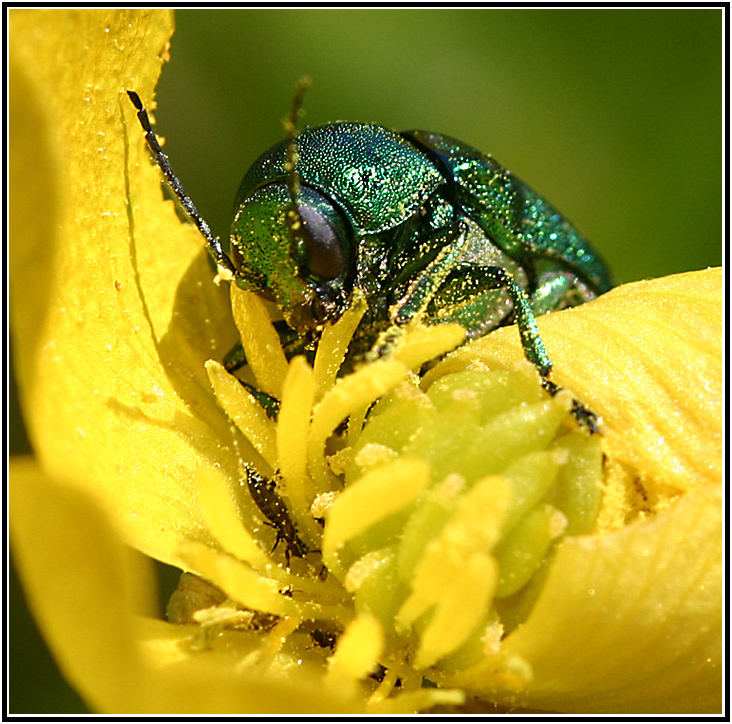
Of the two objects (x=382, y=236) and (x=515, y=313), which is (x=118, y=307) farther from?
(x=515, y=313)

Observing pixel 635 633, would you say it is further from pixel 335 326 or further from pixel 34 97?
pixel 34 97

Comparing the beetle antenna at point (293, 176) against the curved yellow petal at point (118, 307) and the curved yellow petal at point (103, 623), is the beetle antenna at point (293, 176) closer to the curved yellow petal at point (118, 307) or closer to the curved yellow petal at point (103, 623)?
the curved yellow petal at point (118, 307)

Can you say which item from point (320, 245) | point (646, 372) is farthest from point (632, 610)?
point (320, 245)

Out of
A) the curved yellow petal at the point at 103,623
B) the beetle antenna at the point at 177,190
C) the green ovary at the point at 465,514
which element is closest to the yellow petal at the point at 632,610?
the green ovary at the point at 465,514

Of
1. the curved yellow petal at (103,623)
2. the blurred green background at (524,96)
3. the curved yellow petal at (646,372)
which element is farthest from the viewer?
the blurred green background at (524,96)

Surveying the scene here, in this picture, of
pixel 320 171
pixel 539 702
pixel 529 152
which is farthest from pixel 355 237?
pixel 529 152

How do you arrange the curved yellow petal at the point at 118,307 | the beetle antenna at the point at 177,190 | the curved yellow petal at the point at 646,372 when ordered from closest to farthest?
the curved yellow petal at the point at 646,372 < the curved yellow petal at the point at 118,307 < the beetle antenna at the point at 177,190

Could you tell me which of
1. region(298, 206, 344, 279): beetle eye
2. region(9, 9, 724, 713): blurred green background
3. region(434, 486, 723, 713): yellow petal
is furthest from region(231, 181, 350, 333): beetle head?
region(9, 9, 724, 713): blurred green background
